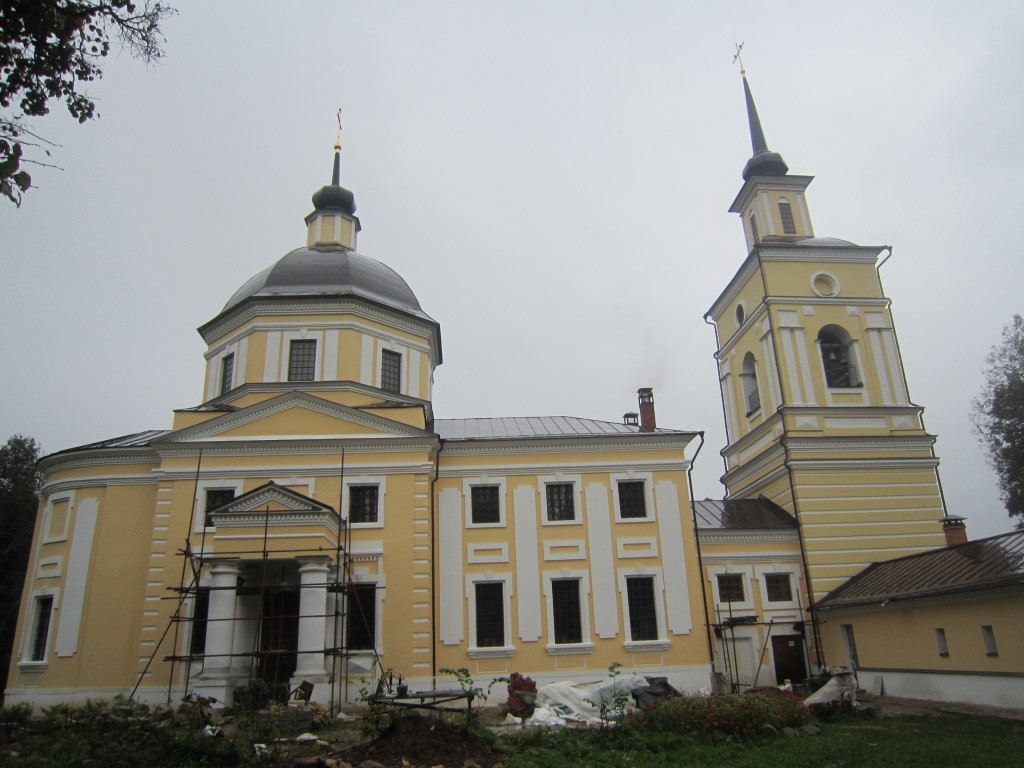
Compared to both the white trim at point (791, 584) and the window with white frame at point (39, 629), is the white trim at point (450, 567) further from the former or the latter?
the window with white frame at point (39, 629)

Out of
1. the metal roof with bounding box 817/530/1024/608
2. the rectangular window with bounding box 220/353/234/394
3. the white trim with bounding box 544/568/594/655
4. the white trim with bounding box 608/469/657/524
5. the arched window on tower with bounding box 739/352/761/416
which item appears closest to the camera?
the metal roof with bounding box 817/530/1024/608

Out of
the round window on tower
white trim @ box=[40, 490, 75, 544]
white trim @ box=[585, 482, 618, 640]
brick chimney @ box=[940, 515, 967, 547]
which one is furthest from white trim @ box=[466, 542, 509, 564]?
the round window on tower

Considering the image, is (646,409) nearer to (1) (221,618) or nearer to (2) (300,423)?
(2) (300,423)

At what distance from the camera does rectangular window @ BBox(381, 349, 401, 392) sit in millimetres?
23094

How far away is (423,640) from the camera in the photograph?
18.2 meters

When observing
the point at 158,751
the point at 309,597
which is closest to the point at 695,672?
the point at 309,597

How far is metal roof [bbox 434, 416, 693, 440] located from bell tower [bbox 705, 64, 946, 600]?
4449mm

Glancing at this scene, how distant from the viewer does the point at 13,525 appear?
3105cm

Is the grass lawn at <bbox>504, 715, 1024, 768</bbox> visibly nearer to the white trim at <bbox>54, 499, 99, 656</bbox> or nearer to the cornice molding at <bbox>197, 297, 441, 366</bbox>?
the white trim at <bbox>54, 499, 99, 656</bbox>

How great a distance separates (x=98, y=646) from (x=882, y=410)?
78.7 ft

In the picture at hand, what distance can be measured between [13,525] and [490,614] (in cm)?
2348

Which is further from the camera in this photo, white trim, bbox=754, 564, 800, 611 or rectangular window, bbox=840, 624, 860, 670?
white trim, bbox=754, 564, 800, 611

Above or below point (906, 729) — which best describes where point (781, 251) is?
above

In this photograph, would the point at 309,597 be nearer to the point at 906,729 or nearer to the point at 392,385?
the point at 392,385
